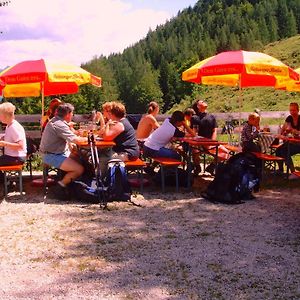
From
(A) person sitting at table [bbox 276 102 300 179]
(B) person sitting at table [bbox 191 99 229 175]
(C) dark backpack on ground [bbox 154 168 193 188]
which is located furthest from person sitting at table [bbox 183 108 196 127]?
(A) person sitting at table [bbox 276 102 300 179]

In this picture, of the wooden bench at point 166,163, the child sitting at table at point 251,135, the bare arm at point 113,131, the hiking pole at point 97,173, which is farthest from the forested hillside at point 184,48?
the hiking pole at point 97,173

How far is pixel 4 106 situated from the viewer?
685 centimetres

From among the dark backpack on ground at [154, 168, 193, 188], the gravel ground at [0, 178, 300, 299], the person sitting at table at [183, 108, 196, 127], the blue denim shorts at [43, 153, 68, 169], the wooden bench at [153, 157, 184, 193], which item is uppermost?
the person sitting at table at [183, 108, 196, 127]

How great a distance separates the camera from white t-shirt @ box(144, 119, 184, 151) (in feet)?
25.0

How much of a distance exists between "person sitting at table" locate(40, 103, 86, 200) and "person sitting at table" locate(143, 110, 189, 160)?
4.44 ft

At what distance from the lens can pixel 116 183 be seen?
262 inches

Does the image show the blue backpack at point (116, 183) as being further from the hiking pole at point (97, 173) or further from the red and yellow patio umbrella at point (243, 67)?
the red and yellow patio umbrella at point (243, 67)

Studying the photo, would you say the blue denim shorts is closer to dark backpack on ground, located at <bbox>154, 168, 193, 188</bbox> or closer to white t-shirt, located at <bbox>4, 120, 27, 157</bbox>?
white t-shirt, located at <bbox>4, 120, 27, 157</bbox>

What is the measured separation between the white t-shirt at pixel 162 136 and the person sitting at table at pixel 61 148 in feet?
4.46

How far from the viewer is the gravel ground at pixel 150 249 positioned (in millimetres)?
3768

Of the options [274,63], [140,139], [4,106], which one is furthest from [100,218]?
[274,63]

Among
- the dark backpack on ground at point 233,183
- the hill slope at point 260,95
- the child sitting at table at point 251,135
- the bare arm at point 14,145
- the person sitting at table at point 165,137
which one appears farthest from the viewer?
the hill slope at point 260,95

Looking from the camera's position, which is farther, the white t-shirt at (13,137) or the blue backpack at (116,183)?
the white t-shirt at (13,137)

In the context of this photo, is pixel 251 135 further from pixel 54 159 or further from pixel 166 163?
pixel 54 159
